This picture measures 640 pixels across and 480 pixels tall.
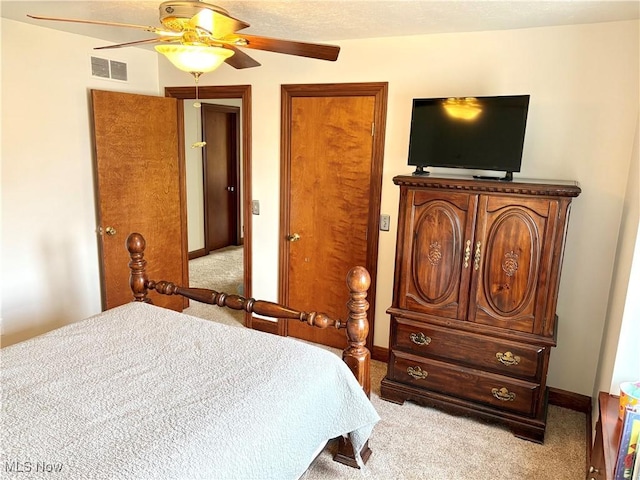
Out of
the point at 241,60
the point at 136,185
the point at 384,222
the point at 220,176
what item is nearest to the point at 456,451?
the point at 384,222

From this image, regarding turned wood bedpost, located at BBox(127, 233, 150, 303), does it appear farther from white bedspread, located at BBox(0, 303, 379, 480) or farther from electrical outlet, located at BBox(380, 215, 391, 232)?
electrical outlet, located at BBox(380, 215, 391, 232)

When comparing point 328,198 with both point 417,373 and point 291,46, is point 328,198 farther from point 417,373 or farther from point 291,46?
point 291,46

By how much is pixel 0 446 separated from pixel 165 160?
2.99 metres

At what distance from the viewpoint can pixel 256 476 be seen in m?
1.47

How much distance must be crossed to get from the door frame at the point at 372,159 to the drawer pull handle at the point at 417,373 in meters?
0.68

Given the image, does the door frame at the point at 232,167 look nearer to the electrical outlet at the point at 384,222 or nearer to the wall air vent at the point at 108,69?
the wall air vent at the point at 108,69

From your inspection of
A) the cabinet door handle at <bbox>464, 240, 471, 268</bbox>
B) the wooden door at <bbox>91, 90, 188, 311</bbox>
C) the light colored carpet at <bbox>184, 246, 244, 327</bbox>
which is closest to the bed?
the cabinet door handle at <bbox>464, 240, 471, 268</bbox>

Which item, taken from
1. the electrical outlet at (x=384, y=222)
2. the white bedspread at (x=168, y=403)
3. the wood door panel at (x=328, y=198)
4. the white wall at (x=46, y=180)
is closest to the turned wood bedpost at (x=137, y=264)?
the white bedspread at (x=168, y=403)

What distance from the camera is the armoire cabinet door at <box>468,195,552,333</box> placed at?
2453 mm

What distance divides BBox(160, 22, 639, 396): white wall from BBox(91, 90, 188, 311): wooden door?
1.54m

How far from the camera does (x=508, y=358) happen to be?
2.64 metres

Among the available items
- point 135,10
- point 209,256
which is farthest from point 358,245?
point 209,256

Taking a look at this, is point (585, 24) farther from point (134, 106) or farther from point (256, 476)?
point (134, 106)

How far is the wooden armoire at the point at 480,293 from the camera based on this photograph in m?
2.46
